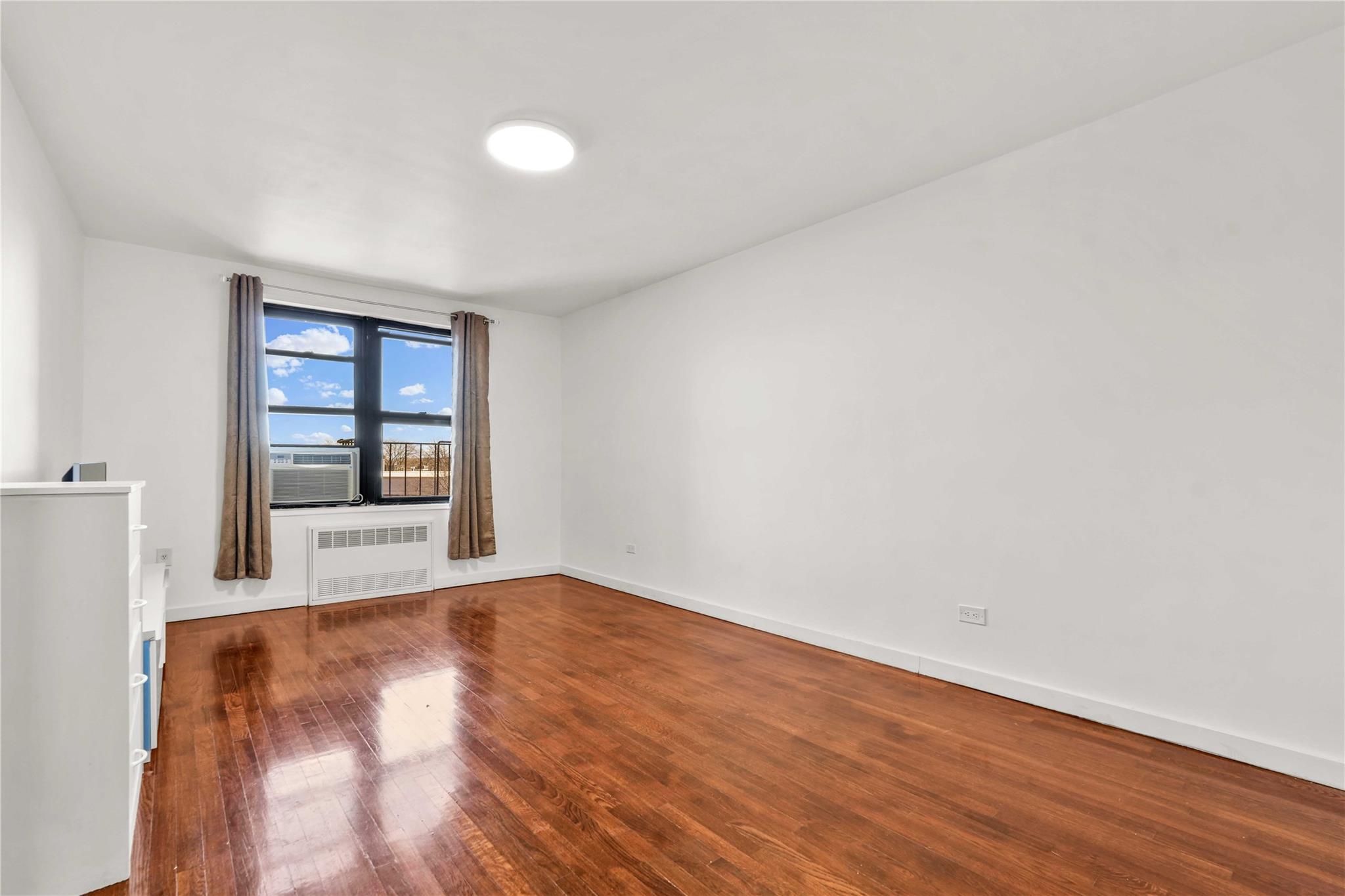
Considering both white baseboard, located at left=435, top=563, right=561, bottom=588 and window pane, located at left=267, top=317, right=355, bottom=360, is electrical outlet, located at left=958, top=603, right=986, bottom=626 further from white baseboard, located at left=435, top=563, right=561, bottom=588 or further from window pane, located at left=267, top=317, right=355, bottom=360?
window pane, located at left=267, top=317, right=355, bottom=360

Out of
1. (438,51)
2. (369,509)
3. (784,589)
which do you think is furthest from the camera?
(369,509)

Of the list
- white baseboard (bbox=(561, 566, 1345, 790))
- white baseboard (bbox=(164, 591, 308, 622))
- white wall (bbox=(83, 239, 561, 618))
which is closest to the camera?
white baseboard (bbox=(561, 566, 1345, 790))

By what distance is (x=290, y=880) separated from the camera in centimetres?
Result: 175

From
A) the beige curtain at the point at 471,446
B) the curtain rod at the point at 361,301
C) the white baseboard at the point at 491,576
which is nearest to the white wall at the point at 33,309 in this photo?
the curtain rod at the point at 361,301

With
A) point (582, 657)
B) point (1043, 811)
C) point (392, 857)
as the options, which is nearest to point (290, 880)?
point (392, 857)

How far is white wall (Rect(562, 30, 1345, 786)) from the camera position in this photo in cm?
236

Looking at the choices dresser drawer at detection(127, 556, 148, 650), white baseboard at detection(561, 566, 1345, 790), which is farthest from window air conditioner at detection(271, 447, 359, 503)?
white baseboard at detection(561, 566, 1345, 790)

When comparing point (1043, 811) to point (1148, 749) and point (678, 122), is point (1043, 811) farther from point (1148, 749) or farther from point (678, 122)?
point (678, 122)

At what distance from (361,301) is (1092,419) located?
5402 mm

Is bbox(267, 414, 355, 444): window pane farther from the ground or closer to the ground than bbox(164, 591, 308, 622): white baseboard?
farther from the ground

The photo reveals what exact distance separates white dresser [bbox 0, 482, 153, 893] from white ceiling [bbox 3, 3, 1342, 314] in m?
1.73

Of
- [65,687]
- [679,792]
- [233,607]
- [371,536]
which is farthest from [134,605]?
[371,536]

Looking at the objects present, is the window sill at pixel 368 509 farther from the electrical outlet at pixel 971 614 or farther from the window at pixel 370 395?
the electrical outlet at pixel 971 614

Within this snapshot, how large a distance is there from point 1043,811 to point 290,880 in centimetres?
232
